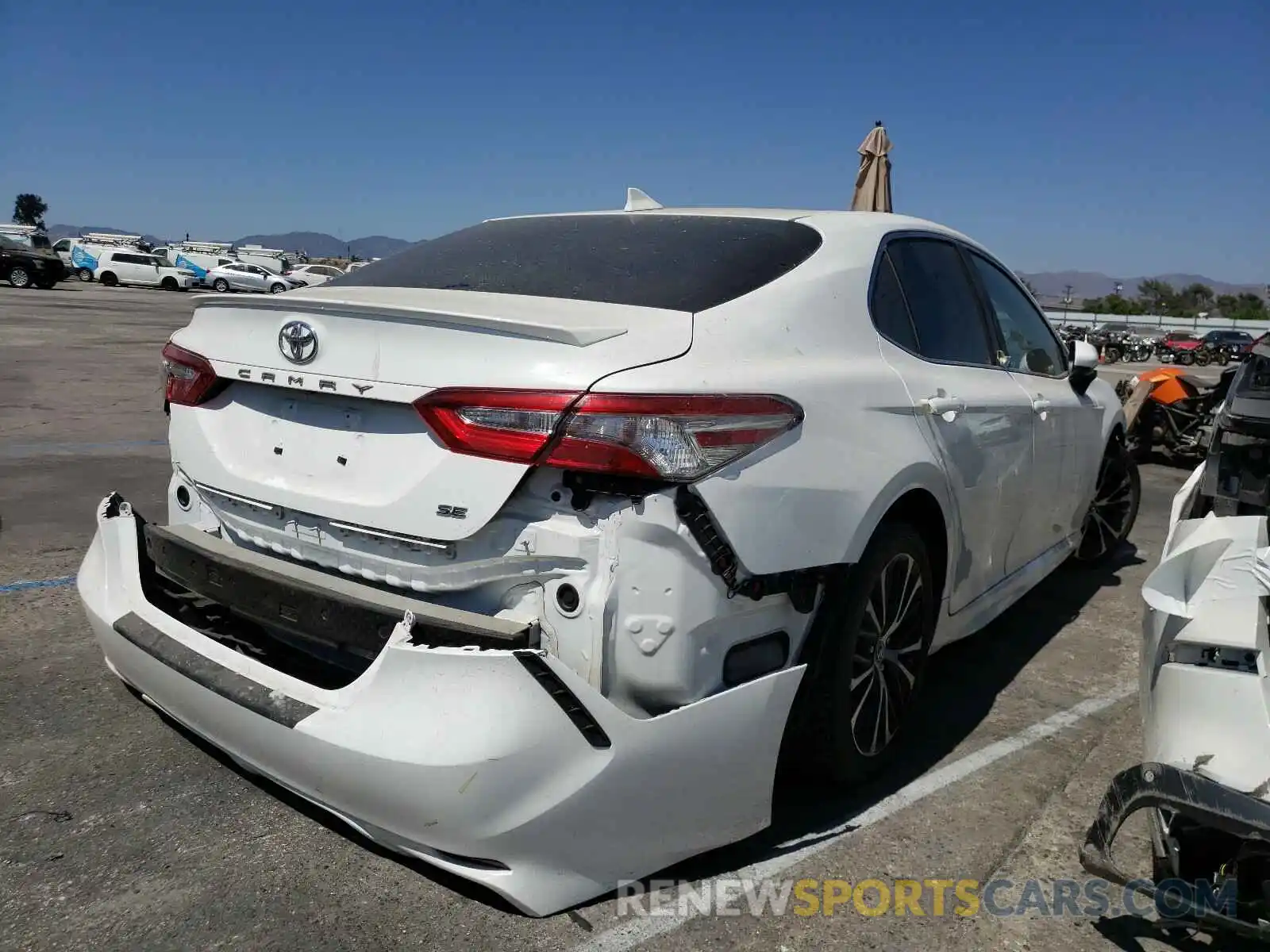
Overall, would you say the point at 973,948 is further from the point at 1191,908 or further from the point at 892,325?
the point at 892,325

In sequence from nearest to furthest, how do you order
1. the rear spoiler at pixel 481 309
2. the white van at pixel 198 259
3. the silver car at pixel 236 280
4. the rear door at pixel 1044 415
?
the rear spoiler at pixel 481 309 → the rear door at pixel 1044 415 → the silver car at pixel 236 280 → the white van at pixel 198 259

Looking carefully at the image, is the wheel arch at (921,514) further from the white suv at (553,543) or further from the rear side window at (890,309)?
the rear side window at (890,309)

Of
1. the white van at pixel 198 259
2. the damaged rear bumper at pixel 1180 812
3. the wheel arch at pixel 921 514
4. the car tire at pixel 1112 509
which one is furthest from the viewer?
the white van at pixel 198 259

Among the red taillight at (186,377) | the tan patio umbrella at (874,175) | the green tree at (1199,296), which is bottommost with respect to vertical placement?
the red taillight at (186,377)

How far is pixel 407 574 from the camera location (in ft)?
7.68

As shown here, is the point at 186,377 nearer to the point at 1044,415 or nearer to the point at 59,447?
the point at 1044,415

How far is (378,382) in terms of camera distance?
233 centimetres

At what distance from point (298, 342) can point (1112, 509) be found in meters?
4.84

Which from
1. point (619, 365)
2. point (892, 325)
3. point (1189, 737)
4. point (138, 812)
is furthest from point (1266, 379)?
point (138, 812)

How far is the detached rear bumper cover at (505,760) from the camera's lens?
6.66ft

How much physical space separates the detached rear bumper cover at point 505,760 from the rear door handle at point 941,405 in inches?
40.2

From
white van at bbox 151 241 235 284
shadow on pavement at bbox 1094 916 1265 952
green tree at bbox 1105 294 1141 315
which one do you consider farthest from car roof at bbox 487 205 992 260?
green tree at bbox 1105 294 1141 315

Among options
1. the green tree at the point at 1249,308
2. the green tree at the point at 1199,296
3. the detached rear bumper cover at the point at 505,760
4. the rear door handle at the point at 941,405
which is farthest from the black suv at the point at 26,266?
the green tree at the point at 1199,296

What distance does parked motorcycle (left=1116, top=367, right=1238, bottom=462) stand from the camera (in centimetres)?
1002
